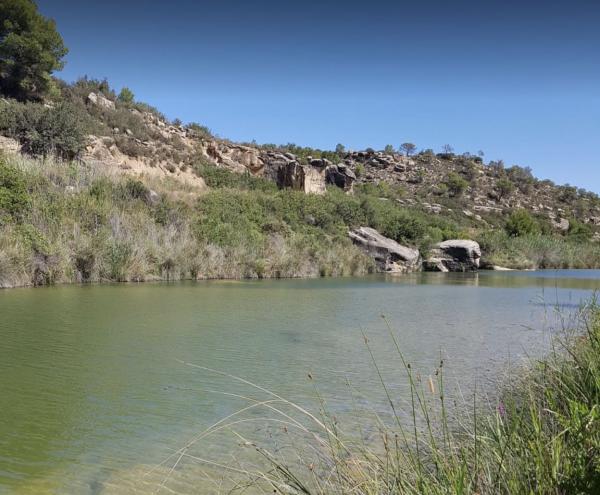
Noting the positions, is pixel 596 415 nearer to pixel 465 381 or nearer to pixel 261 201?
pixel 465 381

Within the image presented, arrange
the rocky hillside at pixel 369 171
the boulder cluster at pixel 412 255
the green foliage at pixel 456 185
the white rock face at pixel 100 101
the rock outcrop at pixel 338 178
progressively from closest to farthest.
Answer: the boulder cluster at pixel 412 255 → the rocky hillside at pixel 369 171 → the white rock face at pixel 100 101 → the rock outcrop at pixel 338 178 → the green foliage at pixel 456 185

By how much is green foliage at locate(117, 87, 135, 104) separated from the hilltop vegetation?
0.45ft

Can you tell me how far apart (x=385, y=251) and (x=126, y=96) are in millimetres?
24576

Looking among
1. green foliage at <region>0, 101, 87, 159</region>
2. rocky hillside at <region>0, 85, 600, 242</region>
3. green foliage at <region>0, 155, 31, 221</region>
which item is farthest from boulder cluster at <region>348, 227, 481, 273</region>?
green foliage at <region>0, 155, 31, 221</region>

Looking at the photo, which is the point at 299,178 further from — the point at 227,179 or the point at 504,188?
the point at 504,188

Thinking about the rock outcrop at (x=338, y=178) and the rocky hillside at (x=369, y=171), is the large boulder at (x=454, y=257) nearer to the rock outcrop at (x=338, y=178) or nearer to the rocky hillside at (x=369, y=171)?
the rocky hillside at (x=369, y=171)

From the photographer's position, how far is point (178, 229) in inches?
Result: 866

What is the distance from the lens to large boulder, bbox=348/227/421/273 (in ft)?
99.8

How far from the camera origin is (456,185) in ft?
199

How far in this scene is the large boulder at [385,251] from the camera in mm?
30428

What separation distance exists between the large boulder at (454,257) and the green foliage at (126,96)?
25.3 metres

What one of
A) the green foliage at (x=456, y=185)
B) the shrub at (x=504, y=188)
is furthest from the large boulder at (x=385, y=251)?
the shrub at (x=504, y=188)

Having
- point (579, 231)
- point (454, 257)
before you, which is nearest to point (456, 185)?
point (579, 231)

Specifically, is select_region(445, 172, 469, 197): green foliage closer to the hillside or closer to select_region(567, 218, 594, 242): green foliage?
the hillside
